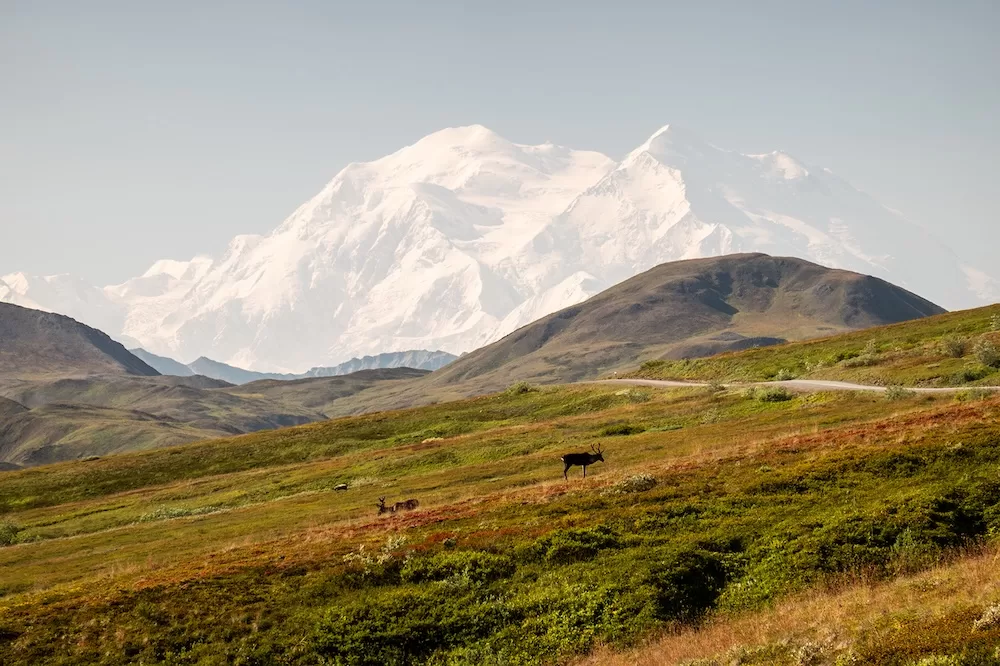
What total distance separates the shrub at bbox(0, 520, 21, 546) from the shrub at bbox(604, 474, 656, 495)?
4748cm

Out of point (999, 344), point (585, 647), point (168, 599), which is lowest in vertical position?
point (585, 647)

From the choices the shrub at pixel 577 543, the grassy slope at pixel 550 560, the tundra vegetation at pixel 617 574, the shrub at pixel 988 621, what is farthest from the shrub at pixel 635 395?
the shrub at pixel 988 621

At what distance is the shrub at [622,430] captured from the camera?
65.6 metres

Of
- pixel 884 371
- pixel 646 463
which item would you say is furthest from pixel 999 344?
pixel 646 463

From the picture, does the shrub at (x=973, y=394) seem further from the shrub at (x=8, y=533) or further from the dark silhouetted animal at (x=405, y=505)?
the shrub at (x=8, y=533)

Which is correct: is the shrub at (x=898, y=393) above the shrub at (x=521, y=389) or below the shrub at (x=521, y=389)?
below

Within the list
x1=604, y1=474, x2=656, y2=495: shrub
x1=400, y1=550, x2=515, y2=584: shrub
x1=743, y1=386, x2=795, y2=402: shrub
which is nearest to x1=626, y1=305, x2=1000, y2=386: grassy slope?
x1=743, y1=386, x2=795, y2=402: shrub

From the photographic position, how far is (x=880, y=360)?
3031 inches

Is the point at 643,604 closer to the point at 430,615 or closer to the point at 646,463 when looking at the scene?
the point at 430,615

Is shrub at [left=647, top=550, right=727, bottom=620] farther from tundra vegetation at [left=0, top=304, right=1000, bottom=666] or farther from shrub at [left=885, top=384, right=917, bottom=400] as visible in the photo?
shrub at [left=885, top=384, right=917, bottom=400]

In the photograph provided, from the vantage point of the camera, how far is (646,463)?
44.8 meters

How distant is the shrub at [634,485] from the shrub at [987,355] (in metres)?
38.7

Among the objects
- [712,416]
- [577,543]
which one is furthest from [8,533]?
[712,416]

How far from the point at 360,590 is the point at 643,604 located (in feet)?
32.3
